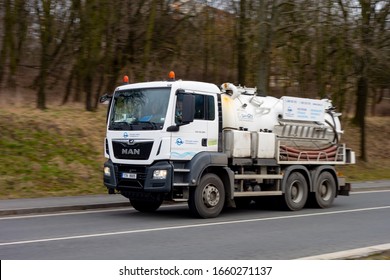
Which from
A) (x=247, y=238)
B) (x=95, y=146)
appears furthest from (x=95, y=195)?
(x=247, y=238)

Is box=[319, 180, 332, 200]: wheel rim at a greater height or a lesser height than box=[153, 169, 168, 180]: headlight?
lesser

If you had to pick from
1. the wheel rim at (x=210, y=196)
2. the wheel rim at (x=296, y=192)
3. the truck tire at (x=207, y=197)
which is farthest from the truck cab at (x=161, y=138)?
the wheel rim at (x=296, y=192)

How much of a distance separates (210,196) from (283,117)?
3349 millimetres

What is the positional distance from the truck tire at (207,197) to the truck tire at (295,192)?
2.34m

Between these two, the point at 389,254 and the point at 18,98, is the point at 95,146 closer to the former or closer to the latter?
the point at 18,98

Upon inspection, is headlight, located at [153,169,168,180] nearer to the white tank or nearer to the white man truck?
the white man truck

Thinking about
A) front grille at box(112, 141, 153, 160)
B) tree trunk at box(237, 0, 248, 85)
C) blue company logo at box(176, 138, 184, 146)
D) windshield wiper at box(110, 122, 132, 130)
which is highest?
tree trunk at box(237, 0, 248, 85)

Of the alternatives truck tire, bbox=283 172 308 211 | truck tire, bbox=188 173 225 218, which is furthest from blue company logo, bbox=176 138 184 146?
truck tire, bbox=283 172 308 211

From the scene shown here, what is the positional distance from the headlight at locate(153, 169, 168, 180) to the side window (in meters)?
1.49

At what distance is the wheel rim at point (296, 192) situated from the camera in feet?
49.2

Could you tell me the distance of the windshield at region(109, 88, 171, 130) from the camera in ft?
40.5
